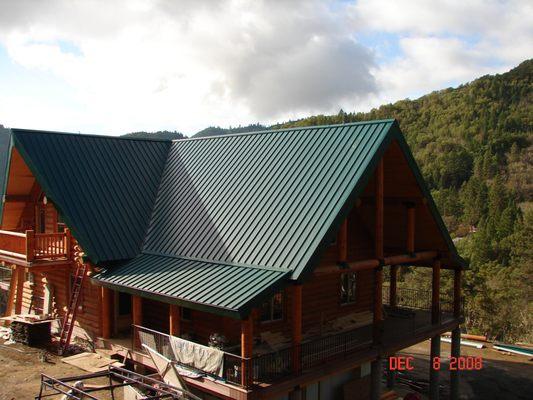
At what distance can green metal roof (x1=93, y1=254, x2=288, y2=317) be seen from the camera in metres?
13.0

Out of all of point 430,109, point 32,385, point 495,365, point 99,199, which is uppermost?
point 430,109

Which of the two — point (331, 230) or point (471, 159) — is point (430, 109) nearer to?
point (471, 159)

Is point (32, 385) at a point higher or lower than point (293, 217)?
lower

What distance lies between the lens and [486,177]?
398 feet

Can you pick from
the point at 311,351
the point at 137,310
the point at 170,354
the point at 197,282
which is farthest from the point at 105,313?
the point at 311,351

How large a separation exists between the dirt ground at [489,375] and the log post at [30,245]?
52.7ft

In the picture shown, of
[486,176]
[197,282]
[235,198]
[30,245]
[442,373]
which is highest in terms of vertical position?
[486,176]

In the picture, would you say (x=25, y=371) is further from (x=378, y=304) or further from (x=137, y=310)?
(x=378, y=304)

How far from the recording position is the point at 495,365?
26828mm

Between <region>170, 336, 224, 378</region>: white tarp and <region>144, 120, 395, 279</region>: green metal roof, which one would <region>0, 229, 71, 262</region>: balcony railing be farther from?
<region>170, 336, 224, 378</region>: white tarp

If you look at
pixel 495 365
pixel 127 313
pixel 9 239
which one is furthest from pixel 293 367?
pixel 495 365

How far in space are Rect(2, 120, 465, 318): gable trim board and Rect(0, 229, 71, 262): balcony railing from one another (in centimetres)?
139

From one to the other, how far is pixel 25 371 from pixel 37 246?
14.3ft

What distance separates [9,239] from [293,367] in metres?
12.6
